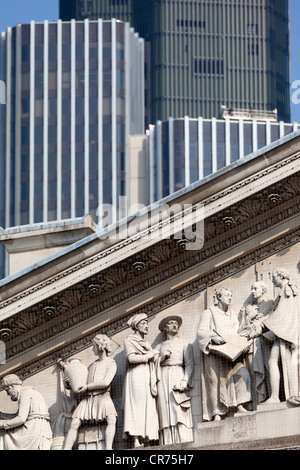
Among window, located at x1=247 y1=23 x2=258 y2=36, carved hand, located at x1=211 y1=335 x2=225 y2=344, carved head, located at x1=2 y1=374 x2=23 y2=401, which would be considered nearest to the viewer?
carved hand, located at x1=211 y1=335 x2=225 y2=344

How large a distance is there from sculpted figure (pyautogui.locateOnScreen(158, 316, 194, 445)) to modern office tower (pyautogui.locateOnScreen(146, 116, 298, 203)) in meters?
77.7

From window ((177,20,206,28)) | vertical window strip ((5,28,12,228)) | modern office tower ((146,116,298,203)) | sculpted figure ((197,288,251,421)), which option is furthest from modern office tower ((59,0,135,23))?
sculpted figure ((197,288,251,421))

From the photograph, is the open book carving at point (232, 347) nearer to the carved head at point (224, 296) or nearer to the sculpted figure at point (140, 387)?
the carved head at point (224, 296)

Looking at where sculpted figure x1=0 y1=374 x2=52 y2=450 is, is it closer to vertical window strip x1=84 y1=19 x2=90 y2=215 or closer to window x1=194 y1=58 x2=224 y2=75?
vertical window strip x1=84 y1=19 x2=90 y2=215

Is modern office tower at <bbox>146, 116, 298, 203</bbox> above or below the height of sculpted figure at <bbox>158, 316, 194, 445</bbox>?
above

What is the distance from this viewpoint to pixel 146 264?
75.8 ft

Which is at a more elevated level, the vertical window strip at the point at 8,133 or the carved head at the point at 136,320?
the vertical window strip at the point at 8,133

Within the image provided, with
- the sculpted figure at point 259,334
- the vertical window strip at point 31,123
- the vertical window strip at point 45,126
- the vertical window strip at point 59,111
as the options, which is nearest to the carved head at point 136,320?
the sculpted figure at point 259,334

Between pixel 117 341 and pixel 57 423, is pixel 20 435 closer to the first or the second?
pixel 57 423

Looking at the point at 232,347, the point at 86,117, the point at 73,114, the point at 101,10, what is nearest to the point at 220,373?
the point at 232,347

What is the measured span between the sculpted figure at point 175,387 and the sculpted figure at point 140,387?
121 mm

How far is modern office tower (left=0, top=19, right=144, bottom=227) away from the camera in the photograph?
329 feet

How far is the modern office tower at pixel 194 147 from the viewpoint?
100688 mm

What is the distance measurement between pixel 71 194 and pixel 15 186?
4247 mm
